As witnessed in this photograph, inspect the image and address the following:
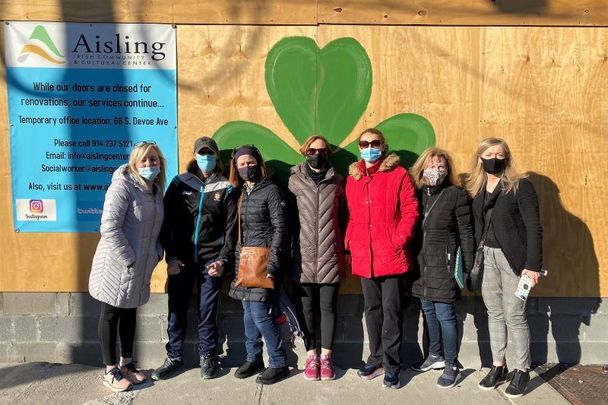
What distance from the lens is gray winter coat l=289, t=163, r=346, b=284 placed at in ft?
14.2

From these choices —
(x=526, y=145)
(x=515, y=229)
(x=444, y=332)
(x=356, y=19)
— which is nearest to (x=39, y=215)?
(x=356, y=19)

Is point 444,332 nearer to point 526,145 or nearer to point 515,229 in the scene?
point 515,229

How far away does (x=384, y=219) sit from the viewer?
13.9ft

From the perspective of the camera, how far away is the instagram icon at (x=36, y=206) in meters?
4.72

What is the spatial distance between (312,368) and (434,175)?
1.78 meters

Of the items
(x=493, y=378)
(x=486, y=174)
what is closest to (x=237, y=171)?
(x=486, y=174)

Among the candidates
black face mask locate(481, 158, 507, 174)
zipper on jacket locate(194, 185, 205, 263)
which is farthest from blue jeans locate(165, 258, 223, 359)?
black face mask locate(481, 158, 507, 174)

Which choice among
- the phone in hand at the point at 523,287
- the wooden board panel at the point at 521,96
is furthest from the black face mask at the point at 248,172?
the phone in hand at the point at 523,287

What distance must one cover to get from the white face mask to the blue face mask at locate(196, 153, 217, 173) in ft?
5.30

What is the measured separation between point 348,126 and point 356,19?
86 cm

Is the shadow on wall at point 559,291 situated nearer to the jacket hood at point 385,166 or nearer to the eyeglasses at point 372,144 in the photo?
the jacket hood at point 385,166

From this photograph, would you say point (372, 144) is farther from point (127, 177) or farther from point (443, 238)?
point (127, 177)

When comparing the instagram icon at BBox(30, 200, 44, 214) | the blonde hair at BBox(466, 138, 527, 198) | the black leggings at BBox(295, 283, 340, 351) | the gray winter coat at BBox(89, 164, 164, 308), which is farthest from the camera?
Result: the instagram icon at BBox(30, 200, 44, 214)

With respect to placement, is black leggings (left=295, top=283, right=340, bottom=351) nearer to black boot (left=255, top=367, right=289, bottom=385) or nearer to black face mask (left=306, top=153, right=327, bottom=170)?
black boot (left=255, top=367, right=289, bottom=385)
